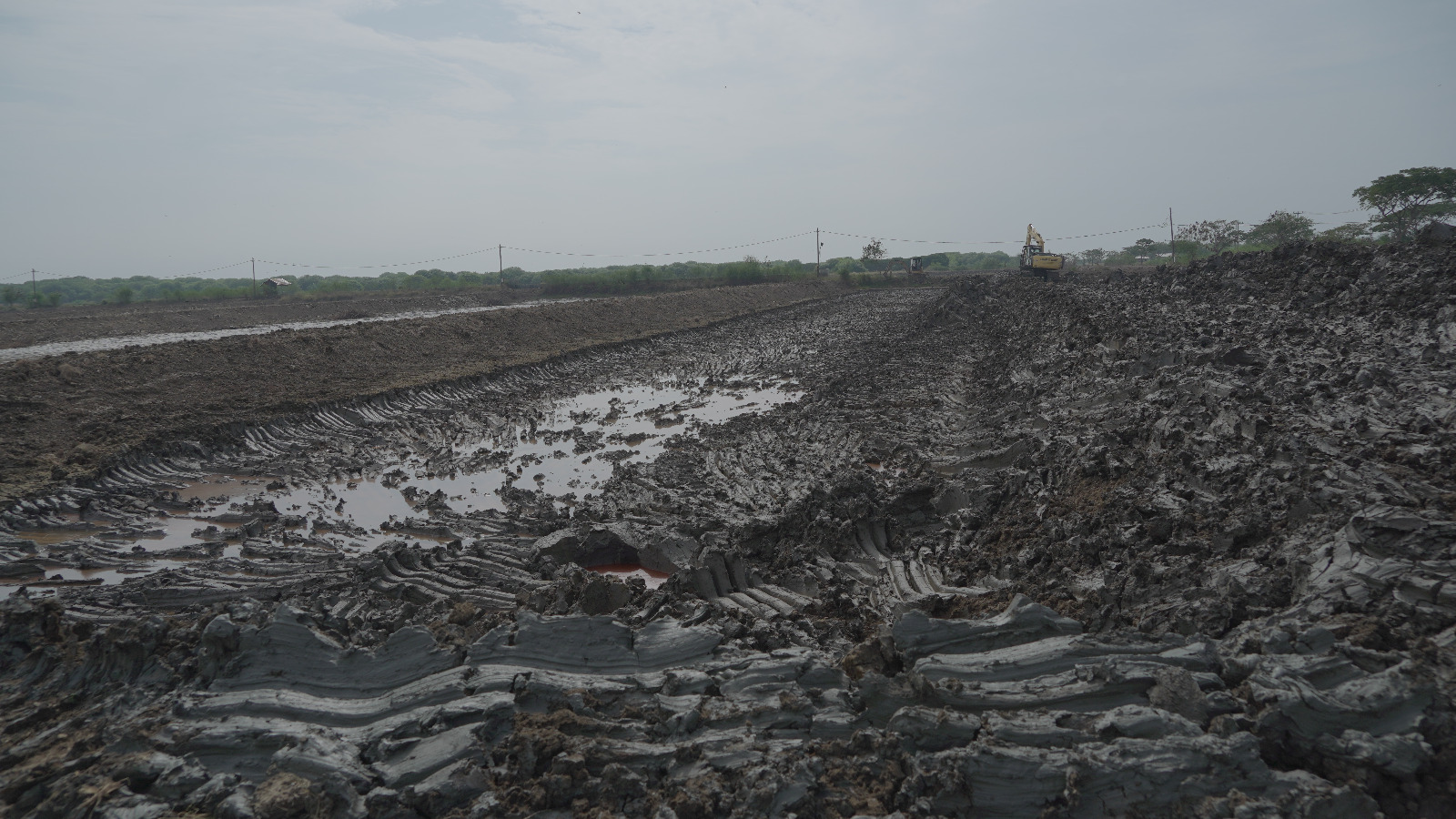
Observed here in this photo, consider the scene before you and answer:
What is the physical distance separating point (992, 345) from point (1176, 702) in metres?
16.4

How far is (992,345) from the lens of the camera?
60.8 feet

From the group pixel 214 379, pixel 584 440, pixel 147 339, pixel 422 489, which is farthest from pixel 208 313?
pixel 422 489

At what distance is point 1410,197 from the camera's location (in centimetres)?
3209

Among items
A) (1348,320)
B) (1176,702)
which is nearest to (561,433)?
(1176,702)

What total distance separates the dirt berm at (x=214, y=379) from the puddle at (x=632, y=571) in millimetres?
6939

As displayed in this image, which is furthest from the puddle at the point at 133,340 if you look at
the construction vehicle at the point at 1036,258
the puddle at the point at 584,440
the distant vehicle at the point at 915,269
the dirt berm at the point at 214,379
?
the distant vehicle at the point at 915,269

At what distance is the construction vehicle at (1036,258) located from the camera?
3644 centimetres

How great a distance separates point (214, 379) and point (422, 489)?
763 centimetres

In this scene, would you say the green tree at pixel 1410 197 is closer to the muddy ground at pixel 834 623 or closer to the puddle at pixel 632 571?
the muddy ground at pixel 834 623

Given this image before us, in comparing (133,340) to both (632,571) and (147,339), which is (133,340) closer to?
(147,339)

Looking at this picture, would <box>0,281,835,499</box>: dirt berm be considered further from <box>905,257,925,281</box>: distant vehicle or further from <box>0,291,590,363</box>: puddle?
<box>905,257,925,281</box>: distant vehicle

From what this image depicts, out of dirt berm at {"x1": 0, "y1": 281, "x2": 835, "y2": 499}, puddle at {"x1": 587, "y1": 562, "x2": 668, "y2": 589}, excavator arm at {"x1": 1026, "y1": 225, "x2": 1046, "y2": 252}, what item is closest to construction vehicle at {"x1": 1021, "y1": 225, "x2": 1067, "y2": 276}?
excavator arm at {"x1": 1026, "y1": 225, "x2": 1046, "y2": 252}

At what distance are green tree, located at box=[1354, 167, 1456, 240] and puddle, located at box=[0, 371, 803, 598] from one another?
35186 millimetres

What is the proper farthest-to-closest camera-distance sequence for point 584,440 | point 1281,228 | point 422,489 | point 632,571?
point 1281,228, point 584,440, point 422,489, point 632,571
